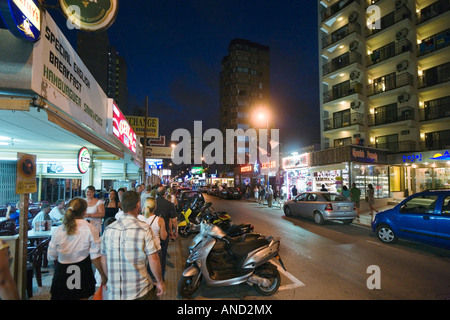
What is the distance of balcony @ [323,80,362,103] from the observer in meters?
22.0

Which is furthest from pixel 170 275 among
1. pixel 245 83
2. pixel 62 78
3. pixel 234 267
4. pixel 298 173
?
pixel 245 83

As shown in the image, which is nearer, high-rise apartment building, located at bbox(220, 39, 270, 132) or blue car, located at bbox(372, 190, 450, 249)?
blue car, located at bbox(372, 190, 450, 249)

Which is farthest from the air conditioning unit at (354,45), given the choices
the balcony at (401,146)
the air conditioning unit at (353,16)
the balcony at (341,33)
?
the balcony at (401,146)

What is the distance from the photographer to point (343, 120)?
23344 mm

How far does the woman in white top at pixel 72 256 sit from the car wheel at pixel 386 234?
8305 millimetres

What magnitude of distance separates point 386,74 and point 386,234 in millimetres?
20007

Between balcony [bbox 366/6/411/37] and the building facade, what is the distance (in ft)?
0.28

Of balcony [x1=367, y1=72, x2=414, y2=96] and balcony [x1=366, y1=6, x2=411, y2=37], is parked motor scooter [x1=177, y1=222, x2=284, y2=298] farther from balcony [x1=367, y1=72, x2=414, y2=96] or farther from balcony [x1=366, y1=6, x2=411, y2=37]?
balcony [x1=366, y1=6, x2=411, y2=37]

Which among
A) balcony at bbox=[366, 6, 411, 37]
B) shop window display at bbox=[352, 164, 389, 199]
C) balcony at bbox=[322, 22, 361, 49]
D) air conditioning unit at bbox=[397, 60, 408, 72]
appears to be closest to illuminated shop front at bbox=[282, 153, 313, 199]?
shop window display at bbox=[352, 164, 389, 199]

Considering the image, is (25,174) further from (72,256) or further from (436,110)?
(436,110)

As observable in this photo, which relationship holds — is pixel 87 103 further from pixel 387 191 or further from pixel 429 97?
pixel 429 97
